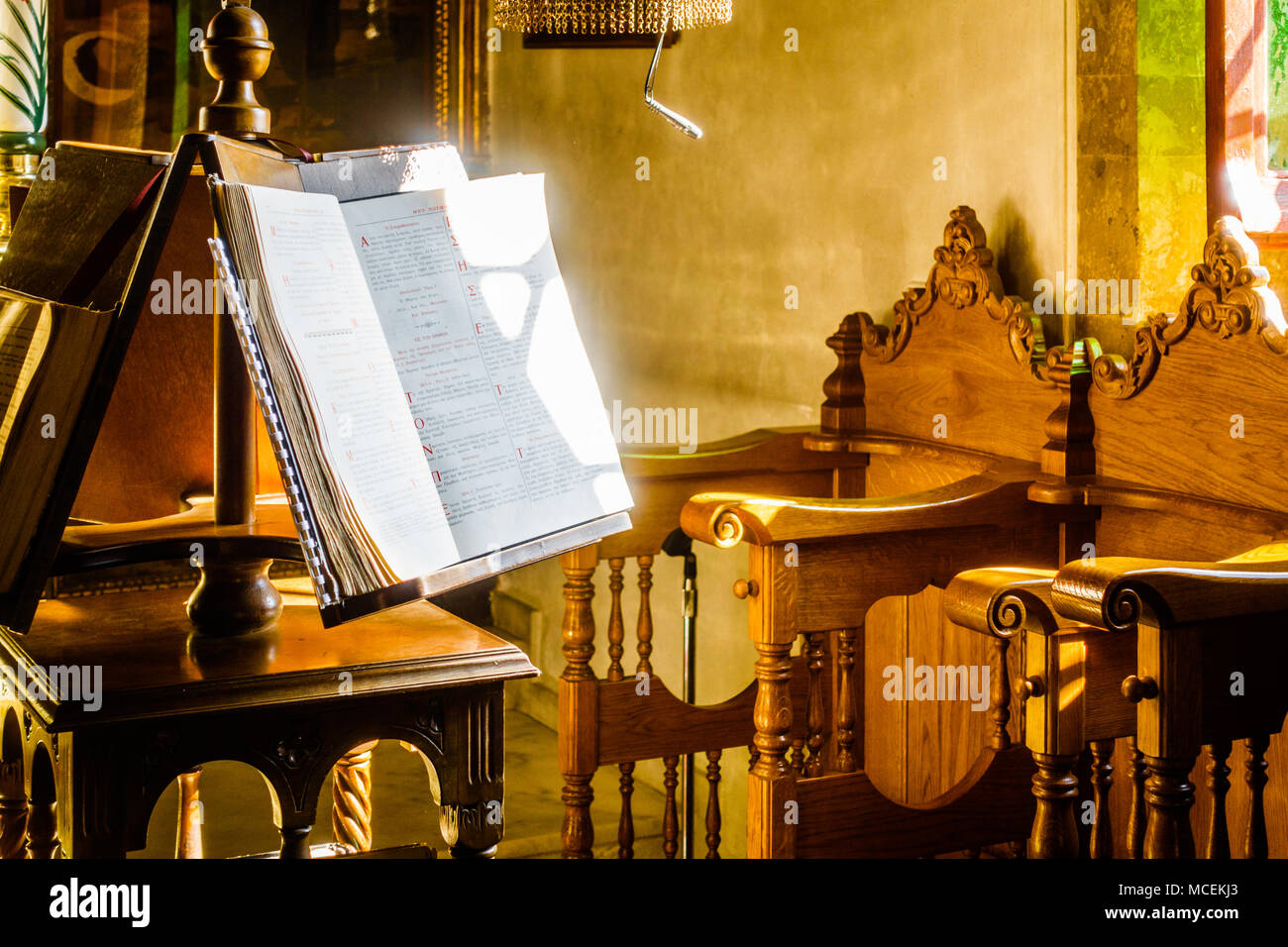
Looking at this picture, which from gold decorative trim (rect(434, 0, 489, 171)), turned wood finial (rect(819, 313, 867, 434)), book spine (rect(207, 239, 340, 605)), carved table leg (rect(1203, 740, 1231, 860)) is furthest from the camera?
gold decorative trim (rect(434, 0, 489, 171))

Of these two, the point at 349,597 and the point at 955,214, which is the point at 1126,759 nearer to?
the point at 955,214

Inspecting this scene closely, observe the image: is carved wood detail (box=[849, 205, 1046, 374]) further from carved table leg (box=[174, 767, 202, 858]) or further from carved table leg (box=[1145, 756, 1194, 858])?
carved table leg (box=[174, 767, 202, 858])

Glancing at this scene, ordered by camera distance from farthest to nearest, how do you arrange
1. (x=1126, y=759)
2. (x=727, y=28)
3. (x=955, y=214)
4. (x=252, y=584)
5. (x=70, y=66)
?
(x=70, y=66) < (x=727, y=28) < (x=955, y=214) < (x=1126, y=759) < (x=252, y=584)

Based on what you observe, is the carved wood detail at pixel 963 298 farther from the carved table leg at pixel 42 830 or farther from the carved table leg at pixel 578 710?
A: the carved table leg at pixel 42 830

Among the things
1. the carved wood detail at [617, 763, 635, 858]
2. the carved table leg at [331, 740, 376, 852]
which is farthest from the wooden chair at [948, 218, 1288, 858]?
the carved wood detail at [617, 763, 635, 858]

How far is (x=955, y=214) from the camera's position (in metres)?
2.52

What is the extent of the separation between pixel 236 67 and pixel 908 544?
4.05 ft

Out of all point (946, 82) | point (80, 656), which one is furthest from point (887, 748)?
point (80, 656)

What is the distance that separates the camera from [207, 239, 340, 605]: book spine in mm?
1017

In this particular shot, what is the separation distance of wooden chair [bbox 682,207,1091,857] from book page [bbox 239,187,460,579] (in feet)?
2.40

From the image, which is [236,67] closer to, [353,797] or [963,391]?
[353,797]

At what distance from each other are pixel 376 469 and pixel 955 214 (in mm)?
1728

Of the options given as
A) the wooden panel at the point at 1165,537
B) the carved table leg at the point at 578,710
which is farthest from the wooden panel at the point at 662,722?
the wooden panel at the point at 1165,537
